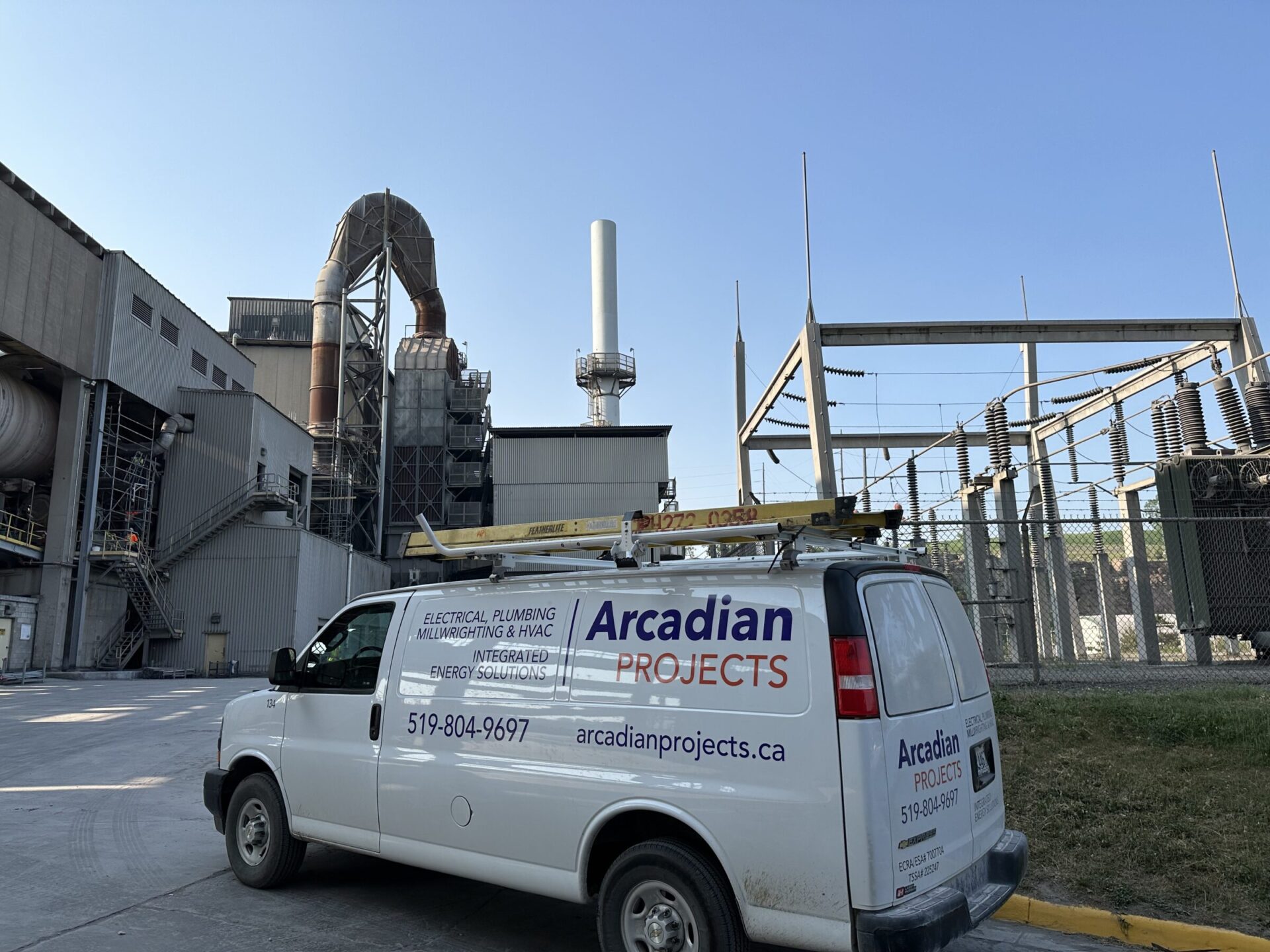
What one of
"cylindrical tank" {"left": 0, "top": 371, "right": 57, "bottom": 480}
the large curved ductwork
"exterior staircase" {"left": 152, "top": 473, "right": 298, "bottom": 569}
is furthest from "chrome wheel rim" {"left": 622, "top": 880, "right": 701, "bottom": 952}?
the large curved ductwork

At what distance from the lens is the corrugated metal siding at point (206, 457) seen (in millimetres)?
37000

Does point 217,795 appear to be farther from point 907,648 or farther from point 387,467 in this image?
point 387,467

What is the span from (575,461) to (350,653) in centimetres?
4492

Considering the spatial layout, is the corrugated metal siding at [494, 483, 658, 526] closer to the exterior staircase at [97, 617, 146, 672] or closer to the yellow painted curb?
the exterior staircase at [97, 617, 146, 672]

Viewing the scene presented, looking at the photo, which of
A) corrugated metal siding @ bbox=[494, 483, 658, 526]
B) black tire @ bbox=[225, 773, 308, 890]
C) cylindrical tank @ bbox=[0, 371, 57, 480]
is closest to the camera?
black tire @ bbox=[225, 773, 308, 890]

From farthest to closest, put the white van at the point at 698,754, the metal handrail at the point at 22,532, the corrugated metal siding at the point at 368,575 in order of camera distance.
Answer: the corrugated metal siding at the point at 368,575, the metal handrail at the point at 22,532, the white van at the point at 698,754

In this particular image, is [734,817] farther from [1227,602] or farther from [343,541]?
[343,541]

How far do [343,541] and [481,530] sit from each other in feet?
151

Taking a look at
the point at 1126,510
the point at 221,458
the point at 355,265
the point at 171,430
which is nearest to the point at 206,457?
the point at 221,458

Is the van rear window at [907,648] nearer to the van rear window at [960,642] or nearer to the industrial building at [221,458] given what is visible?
the van rear window at [960,642]

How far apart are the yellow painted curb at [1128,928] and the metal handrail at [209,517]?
35959mm

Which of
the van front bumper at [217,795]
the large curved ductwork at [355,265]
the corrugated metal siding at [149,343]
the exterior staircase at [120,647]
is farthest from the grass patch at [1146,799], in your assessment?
the large curved ductwork at [355,265]

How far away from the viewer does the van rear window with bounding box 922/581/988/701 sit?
4406mm

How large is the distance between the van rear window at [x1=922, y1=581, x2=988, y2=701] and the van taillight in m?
0.86
